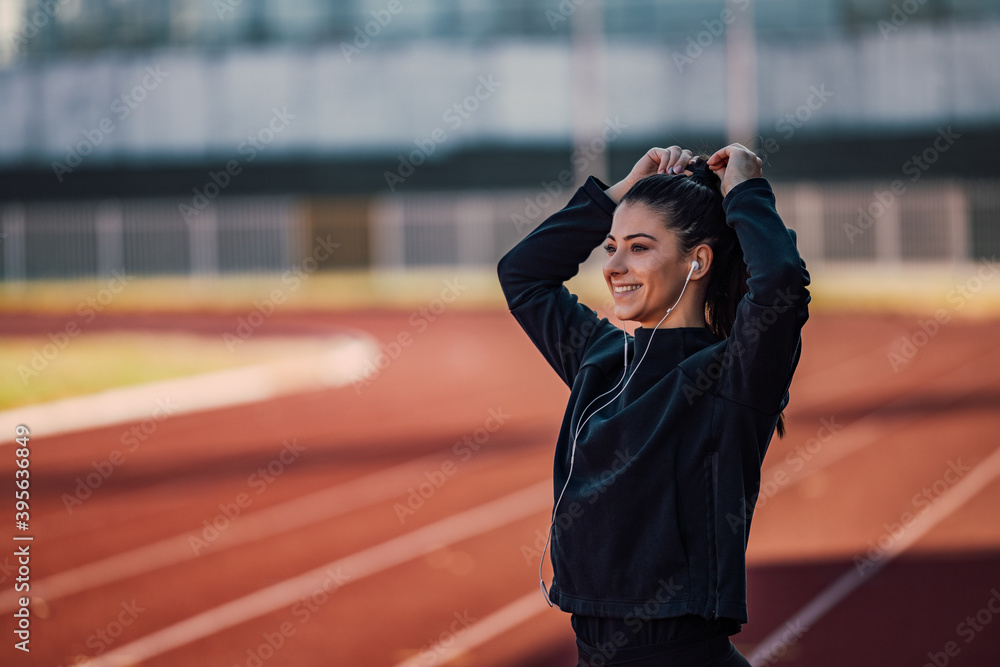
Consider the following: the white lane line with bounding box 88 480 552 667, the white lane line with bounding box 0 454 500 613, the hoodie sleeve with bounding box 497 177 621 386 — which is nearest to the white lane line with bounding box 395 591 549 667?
the white lane line with bounding box 88 480 552 667

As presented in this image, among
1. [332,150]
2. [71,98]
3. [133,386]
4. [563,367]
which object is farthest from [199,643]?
[71,98]

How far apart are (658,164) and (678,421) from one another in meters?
0.67

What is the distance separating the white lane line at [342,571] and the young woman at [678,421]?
3696 mm

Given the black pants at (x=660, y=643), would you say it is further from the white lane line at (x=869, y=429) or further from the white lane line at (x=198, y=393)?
the white lane line at (x=198, y=393)

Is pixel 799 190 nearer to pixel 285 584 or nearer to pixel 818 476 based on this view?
pixel 818 476

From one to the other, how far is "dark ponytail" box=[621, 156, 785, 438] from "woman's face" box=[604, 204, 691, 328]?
Result: 0.03 metres

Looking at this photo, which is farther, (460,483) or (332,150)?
(332,150)

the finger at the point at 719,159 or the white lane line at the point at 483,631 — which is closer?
the finger at the point at 719,159

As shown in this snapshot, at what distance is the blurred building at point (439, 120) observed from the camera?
3127 cm

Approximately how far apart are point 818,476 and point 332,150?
26.1 meters

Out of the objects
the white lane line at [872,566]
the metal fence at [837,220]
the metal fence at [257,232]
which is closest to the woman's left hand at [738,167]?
the white lane line at [872,566]

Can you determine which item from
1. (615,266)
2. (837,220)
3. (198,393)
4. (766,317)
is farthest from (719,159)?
(837,220)

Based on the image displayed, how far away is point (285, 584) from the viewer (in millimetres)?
6348

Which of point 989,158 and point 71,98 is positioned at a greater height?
point 71,98
